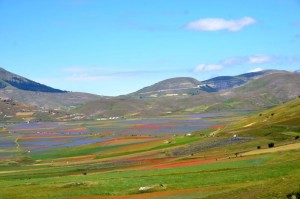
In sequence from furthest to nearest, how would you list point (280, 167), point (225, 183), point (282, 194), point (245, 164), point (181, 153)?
1. point (181, 153)
2. point (245, 164)
3. point (280, 167)
4. point (225, 183)
5. point (282, 194)

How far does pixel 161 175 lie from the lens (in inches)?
2613

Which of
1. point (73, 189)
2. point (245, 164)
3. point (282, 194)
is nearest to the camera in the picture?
point (282, 194)

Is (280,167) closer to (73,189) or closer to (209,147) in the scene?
(73,189)

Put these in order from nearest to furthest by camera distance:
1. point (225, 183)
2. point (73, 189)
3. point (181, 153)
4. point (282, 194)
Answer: point (282, 194) < point (225, 183) < point (73, 189) < point (181, 153)

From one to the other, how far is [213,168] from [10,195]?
28438mm

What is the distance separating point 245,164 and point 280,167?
11.1m

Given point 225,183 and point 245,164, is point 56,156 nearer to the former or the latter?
point 245,164

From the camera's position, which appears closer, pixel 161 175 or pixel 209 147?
pixel 161 175

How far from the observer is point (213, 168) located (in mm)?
66875

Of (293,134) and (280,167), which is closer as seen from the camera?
(280,167)

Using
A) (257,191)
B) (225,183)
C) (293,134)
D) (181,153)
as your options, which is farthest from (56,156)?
(257,191)

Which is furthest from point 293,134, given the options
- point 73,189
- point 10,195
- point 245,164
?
point 10,195

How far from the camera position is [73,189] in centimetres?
5947

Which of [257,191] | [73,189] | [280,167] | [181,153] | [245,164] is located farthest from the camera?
[181,153]
